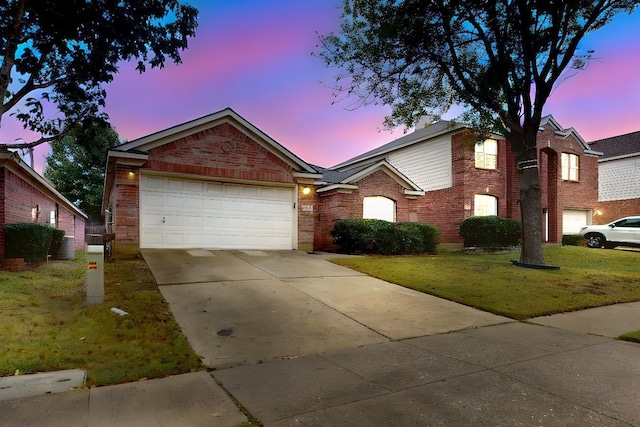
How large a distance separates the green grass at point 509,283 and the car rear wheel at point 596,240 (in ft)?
22.3

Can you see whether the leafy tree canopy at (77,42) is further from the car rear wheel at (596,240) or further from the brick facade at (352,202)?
the car rear wheel at (596,240)

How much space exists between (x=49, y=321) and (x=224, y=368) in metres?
3.16

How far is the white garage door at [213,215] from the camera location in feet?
41.5

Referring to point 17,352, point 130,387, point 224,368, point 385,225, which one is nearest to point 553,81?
point 385,225

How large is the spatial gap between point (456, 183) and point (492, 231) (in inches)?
135

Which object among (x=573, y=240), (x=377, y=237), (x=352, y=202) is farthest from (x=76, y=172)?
(x=573, y=240)

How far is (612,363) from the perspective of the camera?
451 cm

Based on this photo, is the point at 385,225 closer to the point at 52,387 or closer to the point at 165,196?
the point at 165,196

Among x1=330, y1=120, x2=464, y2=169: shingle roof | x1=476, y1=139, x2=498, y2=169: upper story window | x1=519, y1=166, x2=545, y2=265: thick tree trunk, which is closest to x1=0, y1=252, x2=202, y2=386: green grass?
x1=519, y1=166, x2=545, y2=265: thick tree trunk

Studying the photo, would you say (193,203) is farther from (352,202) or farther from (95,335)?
(95,335)

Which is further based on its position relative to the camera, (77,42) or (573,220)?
(573,220)

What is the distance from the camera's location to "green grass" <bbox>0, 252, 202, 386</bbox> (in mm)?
4309

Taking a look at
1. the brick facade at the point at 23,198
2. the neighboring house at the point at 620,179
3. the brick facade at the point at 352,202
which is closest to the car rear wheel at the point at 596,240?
the neighboring house at the point at 620,179

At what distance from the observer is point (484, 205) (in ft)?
69.4
